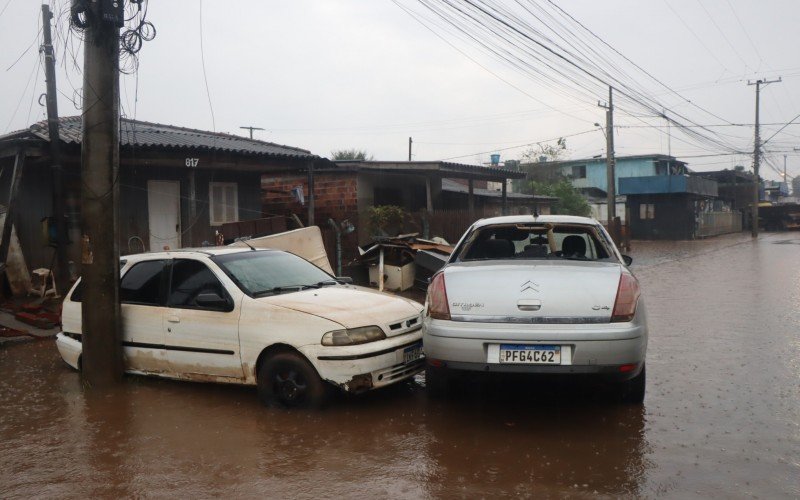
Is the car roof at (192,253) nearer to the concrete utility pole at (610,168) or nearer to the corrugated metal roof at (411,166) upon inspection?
the corrugated metal roof at (411,166)

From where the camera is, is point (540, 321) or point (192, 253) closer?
point (540, 321)

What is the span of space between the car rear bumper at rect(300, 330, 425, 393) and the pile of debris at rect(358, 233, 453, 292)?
806 centimetres

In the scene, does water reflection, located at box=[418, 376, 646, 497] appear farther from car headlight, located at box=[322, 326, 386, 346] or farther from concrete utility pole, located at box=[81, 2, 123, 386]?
concrete utility pole, located at box=[81, 2, 123, 386]

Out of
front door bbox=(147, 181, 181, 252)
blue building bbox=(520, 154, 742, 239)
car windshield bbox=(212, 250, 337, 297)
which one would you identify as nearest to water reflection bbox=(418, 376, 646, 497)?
car windshield bbox=(212, 250, 337, 297)

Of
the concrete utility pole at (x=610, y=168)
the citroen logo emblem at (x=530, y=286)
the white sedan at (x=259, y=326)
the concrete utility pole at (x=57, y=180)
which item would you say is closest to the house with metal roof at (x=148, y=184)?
the concrete utility pole at (x=57, y=180)

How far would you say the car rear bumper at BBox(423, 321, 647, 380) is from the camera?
15.5 ft

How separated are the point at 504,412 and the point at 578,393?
2.78 feet

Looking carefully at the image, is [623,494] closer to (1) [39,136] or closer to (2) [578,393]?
(2) [578,393]

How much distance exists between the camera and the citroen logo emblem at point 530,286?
16.3 ft

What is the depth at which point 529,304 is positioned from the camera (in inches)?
193

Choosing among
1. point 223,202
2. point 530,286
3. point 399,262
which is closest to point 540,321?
point 530,286

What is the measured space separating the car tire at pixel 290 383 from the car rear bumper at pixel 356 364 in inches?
4.5

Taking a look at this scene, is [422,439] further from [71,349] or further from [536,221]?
[71,349]

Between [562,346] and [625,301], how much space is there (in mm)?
586
